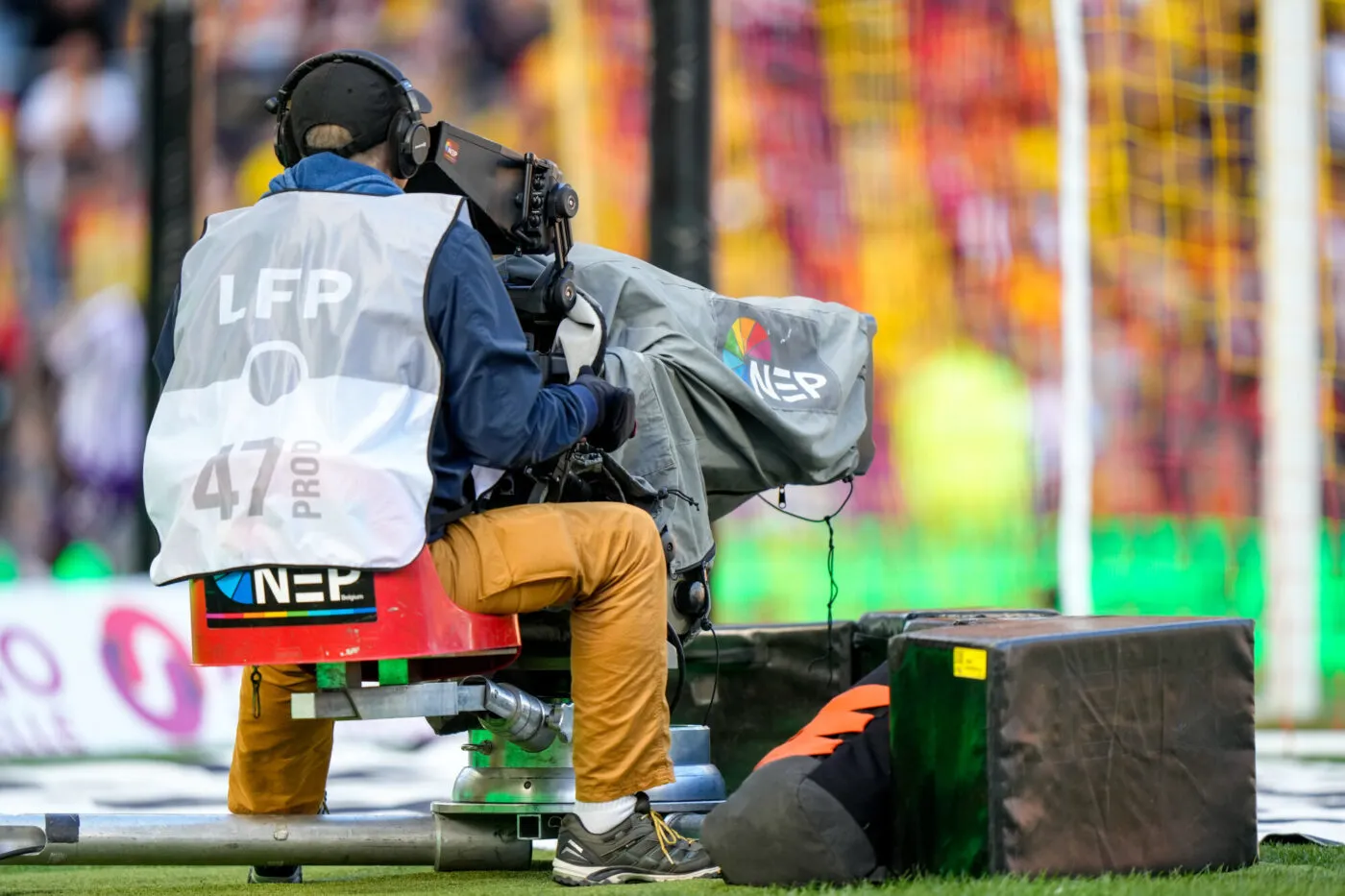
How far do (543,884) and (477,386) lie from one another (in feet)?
3.20

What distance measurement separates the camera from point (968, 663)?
3.27 m

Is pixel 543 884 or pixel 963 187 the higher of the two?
pixel 963 187

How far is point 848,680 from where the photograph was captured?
16.1 feet

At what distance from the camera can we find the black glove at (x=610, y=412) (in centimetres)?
366

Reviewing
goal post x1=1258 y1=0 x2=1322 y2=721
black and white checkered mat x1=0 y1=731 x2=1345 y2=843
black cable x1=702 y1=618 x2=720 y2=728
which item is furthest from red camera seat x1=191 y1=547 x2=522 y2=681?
goal post x1=1258 y1=0 x2=1322 y2=721

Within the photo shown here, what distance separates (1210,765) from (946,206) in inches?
209

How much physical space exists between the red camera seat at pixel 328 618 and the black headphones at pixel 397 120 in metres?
0.78

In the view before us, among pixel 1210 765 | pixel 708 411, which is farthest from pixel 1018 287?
pixel 1210 765

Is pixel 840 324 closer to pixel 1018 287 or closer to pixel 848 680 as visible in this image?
pixel 848 680

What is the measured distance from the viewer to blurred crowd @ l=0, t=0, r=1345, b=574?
27.4 feet

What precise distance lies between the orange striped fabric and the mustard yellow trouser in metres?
0.25

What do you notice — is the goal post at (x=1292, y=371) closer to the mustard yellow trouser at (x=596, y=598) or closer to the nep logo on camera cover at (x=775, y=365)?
the nep logo on camera cover at (x=775, y=365)

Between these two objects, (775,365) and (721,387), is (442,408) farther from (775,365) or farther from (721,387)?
(775,365)

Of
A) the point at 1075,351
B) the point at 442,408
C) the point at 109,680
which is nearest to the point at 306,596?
the point at 442,408
